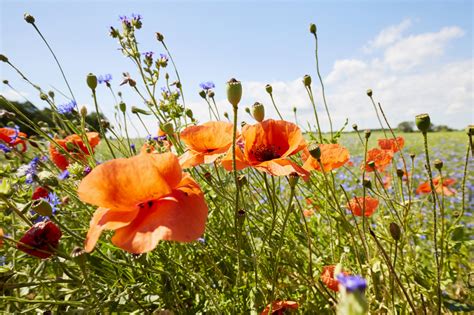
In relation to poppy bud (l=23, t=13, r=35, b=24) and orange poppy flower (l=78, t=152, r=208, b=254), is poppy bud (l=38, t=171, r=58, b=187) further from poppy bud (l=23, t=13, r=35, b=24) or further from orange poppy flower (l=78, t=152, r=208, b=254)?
poppy bud (l=23, t=13, r=35, b=24)

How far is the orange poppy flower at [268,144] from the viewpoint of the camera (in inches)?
33.4

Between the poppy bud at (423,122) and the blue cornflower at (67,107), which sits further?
the blue cornflower at (67,107)

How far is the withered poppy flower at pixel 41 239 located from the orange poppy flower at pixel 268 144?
442mm

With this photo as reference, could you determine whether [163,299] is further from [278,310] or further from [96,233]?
[96,233]

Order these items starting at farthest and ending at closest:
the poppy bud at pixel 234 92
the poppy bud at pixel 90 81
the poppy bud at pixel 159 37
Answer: the poppy bud at pixel 159 37
the poppy bud at pixel 90 81
the poppy bud at pixel 234 92

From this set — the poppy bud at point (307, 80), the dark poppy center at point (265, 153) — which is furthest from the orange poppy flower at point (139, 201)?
the poppy bud at point (307, 80)

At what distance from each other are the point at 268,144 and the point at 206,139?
0.19 metres

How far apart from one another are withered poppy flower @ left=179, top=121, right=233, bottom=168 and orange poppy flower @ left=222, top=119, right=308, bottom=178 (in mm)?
50

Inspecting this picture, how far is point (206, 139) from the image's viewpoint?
0.94 meters

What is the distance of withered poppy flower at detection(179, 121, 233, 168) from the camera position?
90 centimetres

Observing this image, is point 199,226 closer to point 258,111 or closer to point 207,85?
point 258,111

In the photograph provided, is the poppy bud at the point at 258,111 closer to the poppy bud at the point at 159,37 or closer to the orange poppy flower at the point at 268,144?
the orange poppy flower at the point at 268,144

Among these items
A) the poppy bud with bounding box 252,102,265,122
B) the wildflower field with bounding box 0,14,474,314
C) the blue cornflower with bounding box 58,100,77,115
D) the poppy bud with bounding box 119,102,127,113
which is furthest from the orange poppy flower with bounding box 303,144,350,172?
the blue cornflower with bounding box 58,100,77,115

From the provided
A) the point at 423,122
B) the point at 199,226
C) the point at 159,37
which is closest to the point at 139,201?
the point at 199,226
